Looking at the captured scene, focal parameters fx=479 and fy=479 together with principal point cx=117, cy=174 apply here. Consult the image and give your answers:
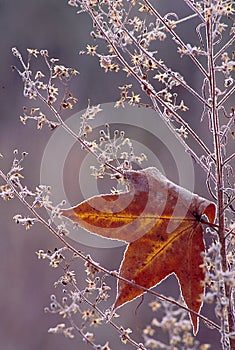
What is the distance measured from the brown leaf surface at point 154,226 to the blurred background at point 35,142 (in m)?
0.68

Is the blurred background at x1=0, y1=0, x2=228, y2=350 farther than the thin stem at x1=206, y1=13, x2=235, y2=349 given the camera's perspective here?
Yes

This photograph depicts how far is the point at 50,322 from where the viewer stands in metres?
1.02

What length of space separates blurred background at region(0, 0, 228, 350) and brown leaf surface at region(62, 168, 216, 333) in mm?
677

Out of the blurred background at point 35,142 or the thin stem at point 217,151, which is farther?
the blurred background at point 35,142

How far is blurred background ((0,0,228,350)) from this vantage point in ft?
3.32

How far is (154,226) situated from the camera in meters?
0.31

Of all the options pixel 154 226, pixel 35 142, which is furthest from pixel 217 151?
pixel 35 142

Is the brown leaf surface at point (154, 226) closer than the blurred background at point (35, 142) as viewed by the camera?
Yes

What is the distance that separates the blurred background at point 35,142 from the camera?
1013 millimetres

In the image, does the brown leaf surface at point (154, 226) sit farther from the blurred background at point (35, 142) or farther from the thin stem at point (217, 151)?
the blurred background at point (35, 142)

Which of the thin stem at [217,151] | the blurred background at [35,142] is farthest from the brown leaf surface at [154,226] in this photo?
the blurred background at [35,142]

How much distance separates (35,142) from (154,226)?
2.60ft

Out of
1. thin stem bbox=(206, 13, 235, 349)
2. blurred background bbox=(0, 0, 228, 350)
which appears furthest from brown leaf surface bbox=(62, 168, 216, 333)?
blurred background bbox=(0, 0, 228, 350)

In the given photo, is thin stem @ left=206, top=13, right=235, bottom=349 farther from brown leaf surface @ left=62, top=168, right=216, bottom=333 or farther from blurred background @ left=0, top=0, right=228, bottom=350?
blurred background @ left=0, top=0, right=228, bottom=350
